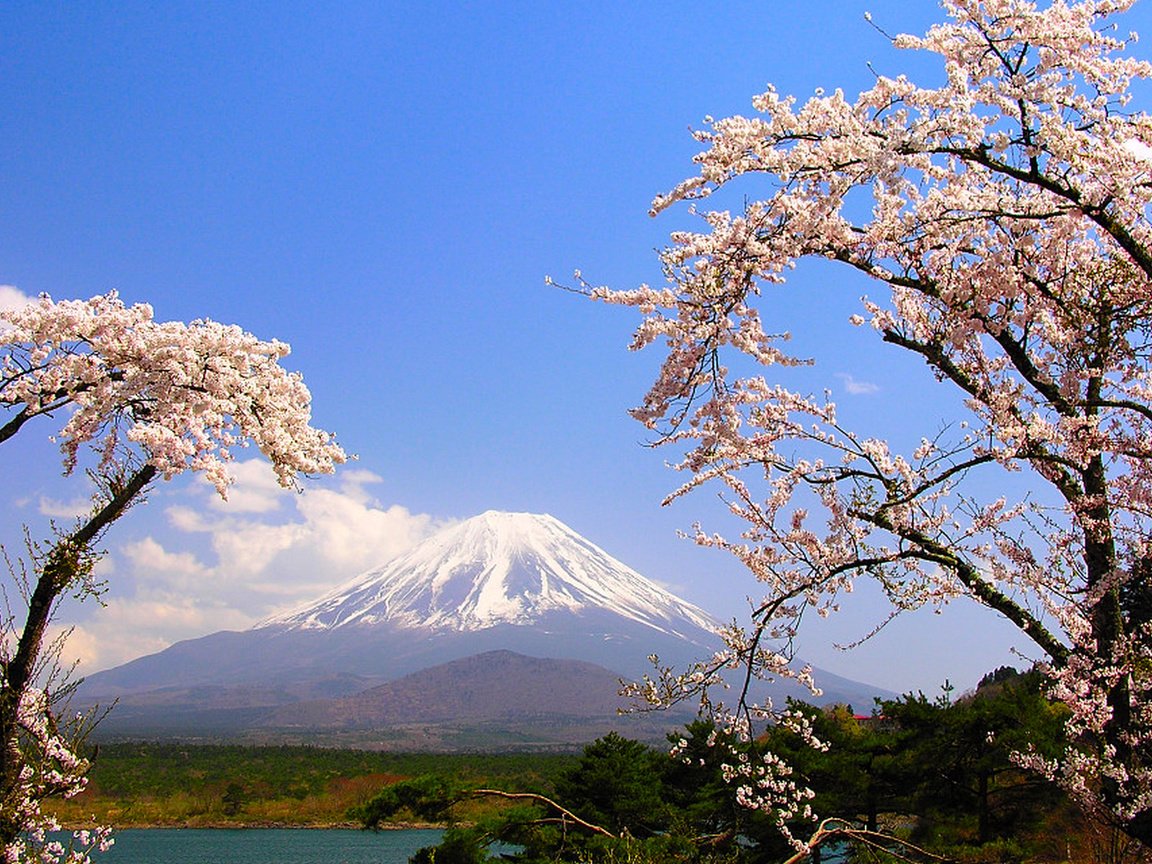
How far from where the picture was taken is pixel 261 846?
33.0 m

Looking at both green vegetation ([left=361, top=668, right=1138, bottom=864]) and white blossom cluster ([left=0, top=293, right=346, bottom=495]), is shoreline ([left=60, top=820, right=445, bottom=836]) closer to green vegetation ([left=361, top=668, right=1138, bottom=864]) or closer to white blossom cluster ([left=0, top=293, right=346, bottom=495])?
green vegetation ([left=361, top=668, right=1138, bottom=864])

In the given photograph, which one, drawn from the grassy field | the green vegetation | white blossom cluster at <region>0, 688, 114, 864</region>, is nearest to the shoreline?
the grassy field

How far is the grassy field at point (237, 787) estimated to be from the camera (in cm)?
4156

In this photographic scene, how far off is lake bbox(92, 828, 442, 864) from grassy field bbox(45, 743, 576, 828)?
1480 mm

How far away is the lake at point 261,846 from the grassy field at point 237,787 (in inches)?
58.3

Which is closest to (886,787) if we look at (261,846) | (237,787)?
(261,846)

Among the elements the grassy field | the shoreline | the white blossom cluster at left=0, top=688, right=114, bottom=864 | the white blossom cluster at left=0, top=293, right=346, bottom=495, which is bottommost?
the shoreline

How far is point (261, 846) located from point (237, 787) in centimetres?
1139

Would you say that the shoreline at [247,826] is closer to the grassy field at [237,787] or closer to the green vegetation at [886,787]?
the grassy field at [237,787]

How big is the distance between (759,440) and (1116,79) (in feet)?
6.99

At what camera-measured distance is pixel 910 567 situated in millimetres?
4305

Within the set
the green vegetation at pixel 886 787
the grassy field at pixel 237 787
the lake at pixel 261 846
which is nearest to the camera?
the green vegetation at pixel 886 787

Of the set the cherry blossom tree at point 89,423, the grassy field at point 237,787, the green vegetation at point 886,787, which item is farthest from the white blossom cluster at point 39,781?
the grassy field at point 237,787

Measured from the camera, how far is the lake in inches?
1121
